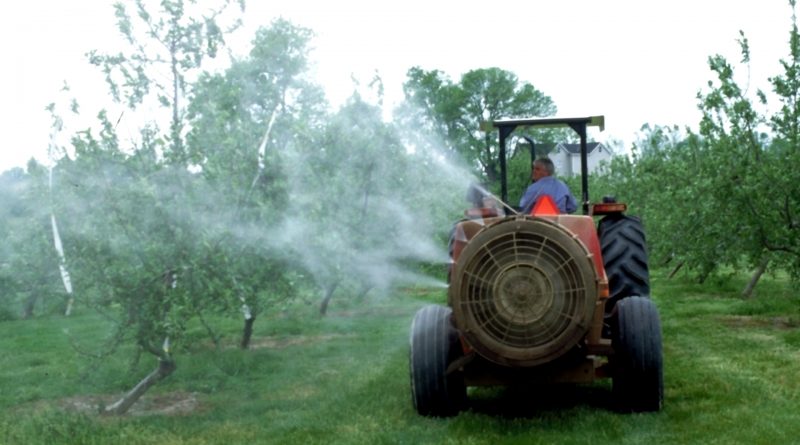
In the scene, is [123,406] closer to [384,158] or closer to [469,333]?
[469,333]

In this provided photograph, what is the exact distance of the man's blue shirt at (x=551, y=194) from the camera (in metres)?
8.52

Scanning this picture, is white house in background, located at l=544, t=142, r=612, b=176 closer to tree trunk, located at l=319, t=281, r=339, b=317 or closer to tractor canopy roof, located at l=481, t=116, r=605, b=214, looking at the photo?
tractor canopy roof, located at l=481, t=116, r=605, b=214

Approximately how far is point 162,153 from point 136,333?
1.60 meters

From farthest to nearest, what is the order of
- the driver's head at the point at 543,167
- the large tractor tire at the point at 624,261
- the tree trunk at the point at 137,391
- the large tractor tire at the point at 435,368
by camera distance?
the tree trunk at the point at 137,391
the driver's head at the point at 543,167
the large tractor tire at the point at 624,261
the large tractor tire at the point at 435,368

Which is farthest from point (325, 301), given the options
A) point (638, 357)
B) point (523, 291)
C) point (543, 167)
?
point (523, 291)

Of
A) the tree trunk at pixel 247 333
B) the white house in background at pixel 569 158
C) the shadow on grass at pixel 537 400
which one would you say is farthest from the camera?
the white house in background at pixel 569 158

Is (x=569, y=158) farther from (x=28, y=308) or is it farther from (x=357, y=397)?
(x=357, y=397)

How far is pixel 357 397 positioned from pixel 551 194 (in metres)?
2.50

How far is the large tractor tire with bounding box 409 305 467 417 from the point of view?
7867mm

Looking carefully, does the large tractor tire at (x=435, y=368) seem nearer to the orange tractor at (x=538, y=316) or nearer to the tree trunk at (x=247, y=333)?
the orange tractor at (x=538, y=316)

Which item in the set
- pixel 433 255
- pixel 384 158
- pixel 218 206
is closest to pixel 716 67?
pixel 384 158

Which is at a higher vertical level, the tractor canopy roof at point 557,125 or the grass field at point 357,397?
the tractor canopy roof at point 557,125

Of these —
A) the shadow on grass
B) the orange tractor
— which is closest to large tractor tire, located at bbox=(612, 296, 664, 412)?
the orange tractor

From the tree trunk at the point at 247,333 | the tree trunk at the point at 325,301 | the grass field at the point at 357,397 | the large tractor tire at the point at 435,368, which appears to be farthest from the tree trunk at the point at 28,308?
the large tractor tire at the point at 435,368
